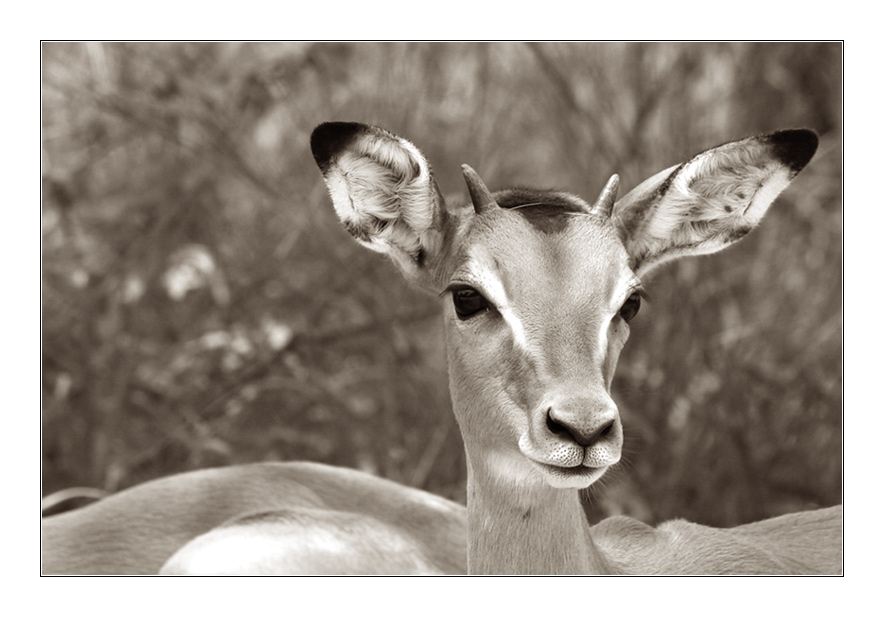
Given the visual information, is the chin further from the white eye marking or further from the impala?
the white eye marking

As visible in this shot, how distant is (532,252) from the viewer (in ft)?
7.91

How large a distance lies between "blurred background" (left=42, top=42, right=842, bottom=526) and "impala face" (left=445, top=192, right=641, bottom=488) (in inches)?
69.3

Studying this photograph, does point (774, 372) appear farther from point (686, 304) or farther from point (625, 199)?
point (625, 199)

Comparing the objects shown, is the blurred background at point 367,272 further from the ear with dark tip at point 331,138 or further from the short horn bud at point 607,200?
the ear with dark tip at point 331,138

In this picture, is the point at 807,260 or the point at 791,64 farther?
the point at 807,260

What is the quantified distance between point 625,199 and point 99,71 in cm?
279

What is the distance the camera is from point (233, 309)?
4965mm

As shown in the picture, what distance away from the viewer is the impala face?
2.17 meters

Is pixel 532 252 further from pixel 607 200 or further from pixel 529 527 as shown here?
pixel 529 527

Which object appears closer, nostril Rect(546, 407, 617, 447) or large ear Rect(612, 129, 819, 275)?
nostril Rect(546, 407, 617, 447)

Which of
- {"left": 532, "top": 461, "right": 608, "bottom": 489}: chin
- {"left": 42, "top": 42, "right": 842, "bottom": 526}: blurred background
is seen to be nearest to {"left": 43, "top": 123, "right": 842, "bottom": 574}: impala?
{"left": 532, "top": 461, "right": 608, "bottom": 489}: chin

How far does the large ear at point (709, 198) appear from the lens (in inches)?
95.7

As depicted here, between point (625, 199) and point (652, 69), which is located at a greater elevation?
point (652, 69)

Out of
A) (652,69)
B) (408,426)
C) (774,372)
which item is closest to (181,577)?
(408,426)
